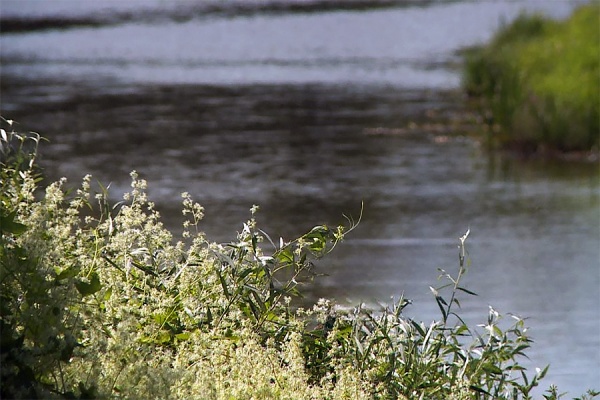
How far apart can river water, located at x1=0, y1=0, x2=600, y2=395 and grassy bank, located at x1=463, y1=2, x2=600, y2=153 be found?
48 cm

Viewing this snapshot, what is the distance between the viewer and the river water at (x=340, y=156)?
8.70m

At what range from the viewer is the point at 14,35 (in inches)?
1277

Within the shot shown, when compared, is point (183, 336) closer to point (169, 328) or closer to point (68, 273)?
point (169, 328)

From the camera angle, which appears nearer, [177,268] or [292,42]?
[177,268]

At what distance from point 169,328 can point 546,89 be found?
10627 millimetres

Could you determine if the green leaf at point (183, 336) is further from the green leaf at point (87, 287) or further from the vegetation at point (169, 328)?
the green leaf at point (87, 287)

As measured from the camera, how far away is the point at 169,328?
5047 millimetres

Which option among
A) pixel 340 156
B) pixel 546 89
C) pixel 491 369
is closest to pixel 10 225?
pixel 491 369

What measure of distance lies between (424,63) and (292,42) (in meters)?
4.40

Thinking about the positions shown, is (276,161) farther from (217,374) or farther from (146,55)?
(146,55)

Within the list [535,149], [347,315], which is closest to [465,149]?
[535,149]

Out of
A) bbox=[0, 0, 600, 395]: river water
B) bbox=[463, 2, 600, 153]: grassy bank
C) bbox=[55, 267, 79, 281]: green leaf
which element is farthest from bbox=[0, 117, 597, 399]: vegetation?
bbox=[463, 2, 600, 153]: grassy bank

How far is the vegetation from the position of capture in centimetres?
402

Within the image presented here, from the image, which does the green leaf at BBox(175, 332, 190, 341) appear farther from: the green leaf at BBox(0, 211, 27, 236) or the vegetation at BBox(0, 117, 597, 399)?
the green leaf at BBox(0, 211, 27, 236)
